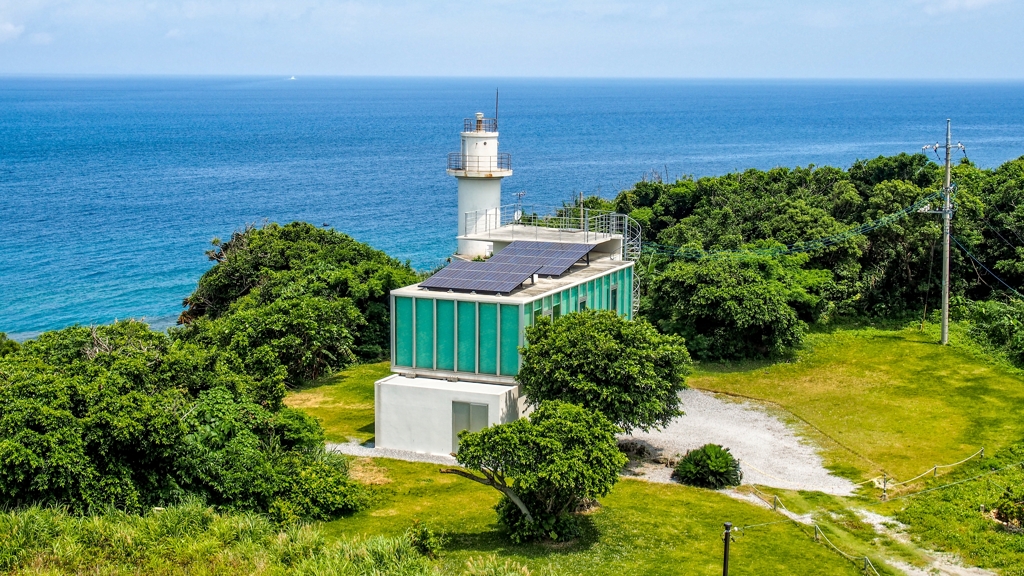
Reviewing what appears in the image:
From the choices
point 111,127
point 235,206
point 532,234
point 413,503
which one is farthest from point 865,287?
point 111,127

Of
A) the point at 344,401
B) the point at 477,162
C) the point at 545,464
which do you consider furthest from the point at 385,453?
the point at 477,162

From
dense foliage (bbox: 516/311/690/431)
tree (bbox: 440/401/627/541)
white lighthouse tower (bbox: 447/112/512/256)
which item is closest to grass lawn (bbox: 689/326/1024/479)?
dense foliage (bbox: 516/311/690/431)

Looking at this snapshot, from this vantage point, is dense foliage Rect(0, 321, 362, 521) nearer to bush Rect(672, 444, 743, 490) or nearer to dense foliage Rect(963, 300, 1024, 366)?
bush Rect(672, 444, 743, 490)

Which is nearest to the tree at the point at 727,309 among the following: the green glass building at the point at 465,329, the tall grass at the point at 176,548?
the green glass building at the point at 465,329

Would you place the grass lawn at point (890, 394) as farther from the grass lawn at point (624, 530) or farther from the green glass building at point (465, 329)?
the green glass building at point (465, 329)

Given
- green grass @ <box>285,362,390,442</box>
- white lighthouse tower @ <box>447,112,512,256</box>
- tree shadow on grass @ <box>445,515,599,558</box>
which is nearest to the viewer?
tree shadow on grass @ <box>445,515,599,558</box>

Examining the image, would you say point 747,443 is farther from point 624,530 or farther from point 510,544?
point 510,544
